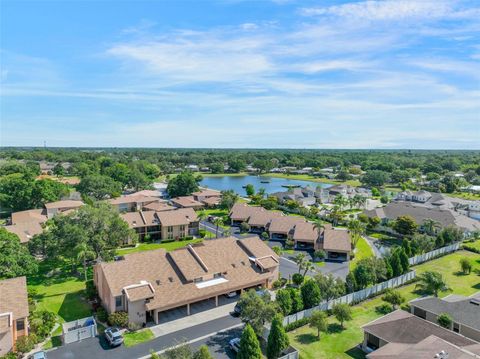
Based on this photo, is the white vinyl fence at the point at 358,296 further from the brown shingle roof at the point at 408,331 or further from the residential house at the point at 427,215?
the residential house at the point at 427,215

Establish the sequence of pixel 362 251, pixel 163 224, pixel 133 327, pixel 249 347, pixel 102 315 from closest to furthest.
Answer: pixel 249 347
pixel 133 327
pixel 102 315
pixel 362 251
pixel 163 224

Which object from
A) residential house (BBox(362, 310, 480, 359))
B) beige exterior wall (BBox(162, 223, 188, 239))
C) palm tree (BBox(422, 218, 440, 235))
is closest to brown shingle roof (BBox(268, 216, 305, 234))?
beige exterior wall (BBox(162, 223, 188, 239))

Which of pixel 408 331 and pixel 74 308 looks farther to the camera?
pixel 74 308

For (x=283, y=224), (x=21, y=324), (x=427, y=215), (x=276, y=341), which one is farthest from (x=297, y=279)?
(x=427, y=215)

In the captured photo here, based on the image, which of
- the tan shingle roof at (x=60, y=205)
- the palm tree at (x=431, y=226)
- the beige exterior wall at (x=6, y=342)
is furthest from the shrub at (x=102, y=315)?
the palm tree at (x=431, y=226)

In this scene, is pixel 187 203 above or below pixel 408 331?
above

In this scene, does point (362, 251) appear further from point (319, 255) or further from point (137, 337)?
point (137, 337)

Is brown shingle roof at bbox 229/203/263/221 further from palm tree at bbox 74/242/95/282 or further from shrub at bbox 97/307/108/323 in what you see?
shrub at bbox 97/307/108/323
